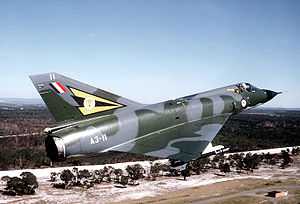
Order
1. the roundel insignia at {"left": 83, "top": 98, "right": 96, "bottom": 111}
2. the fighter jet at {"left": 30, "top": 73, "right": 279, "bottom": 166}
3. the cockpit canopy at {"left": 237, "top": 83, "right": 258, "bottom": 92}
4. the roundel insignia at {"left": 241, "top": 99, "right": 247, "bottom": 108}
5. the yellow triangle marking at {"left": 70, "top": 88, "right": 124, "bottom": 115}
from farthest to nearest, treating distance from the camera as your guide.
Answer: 1. the cockpit canopy at {"left": 237, "top": 83, "right": 258, "bottom": 92}
2. the roundel insignia at {"left": 241, "top": 99, "right": 247, "bottom": 108}
3. the roundel insignia at {"left": 83, "top": 98, "right": 96, "bottom": 111}
4. the yellow triangle marking at {"left": 70, "top": 88, "right": 124, "bottom": 115}
5. the fighter jet at {"left": 30, "top": 73, "right": 279, "bottom": 166}

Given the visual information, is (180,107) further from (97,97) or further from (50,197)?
(50,197)

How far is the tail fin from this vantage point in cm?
1959

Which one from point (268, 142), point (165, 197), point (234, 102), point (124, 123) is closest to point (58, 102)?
point (124, 123)

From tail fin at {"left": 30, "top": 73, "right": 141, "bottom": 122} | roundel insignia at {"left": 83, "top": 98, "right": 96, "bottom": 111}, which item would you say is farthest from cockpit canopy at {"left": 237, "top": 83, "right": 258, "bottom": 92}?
roundel insignia at {"left": 83, "top": 98, "right": 96, "bottom": 111}

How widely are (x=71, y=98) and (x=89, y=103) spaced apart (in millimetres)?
1115

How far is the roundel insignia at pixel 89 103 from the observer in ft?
66.2

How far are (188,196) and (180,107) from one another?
4597 cm

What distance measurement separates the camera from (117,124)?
65.3ft

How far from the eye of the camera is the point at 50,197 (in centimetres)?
6900

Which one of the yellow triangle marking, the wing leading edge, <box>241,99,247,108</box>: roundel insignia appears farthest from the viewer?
<box>241,99,247,108</box>: roundel insignia

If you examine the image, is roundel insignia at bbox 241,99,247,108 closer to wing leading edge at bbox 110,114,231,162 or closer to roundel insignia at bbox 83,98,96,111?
wing leading edge at bbox 110,114,231,162

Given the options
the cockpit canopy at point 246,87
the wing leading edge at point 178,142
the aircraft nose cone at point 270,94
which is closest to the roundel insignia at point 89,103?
the wing leading edge at point 178,142

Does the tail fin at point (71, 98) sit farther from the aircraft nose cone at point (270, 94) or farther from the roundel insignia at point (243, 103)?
the aircraft nose cone at point (270, 94)

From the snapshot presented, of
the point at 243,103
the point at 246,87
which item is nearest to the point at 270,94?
the point at 246,87
